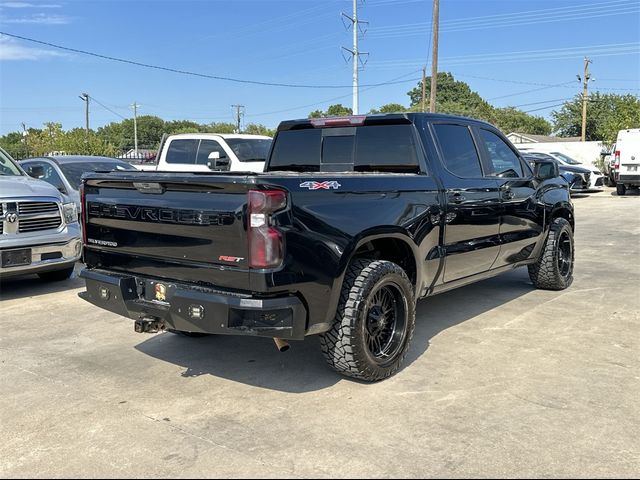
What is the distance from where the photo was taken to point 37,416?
140 inches

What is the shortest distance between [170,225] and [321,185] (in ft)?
3.26

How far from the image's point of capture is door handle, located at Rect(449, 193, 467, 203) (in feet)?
15.7

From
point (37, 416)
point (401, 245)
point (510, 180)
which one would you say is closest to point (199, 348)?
point (37, 416)

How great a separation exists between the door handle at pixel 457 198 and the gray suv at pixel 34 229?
4794mm

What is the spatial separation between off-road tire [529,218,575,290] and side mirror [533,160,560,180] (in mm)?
629

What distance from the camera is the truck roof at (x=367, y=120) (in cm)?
483

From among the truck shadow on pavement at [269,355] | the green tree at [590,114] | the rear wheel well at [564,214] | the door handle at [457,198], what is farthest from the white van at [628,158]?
the green tree at [590,114]

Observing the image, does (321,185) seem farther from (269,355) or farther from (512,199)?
(512,199)

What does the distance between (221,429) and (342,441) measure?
0.72 m

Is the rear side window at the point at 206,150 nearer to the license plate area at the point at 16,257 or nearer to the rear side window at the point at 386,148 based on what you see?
the license plate area at the point at 16,257

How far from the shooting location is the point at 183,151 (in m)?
11.4

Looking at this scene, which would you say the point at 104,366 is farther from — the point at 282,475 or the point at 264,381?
the point at 282,475

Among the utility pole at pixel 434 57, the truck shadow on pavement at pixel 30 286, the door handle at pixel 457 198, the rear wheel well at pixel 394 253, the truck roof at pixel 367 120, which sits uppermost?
the utility pole at pixel 434 57

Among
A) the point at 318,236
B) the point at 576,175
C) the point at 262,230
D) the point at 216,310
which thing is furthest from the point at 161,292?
the point at 576,175
